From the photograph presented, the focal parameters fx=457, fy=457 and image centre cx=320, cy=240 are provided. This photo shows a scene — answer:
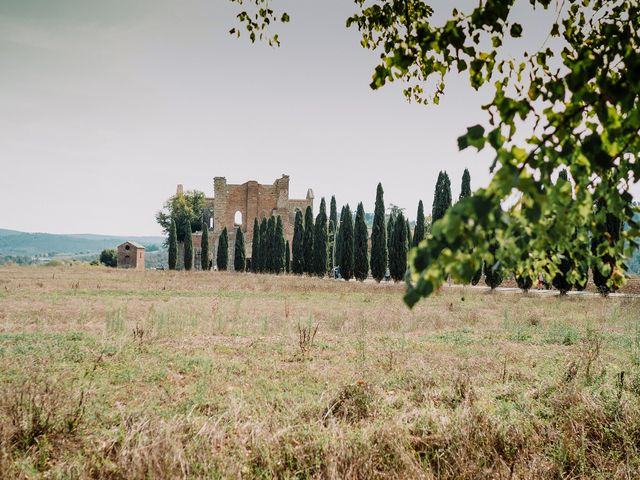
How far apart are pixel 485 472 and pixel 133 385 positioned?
3794 mm

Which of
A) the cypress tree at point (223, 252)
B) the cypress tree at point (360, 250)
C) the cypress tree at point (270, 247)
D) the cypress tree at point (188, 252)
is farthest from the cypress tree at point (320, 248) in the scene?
the cypress tree at point (188, 252)

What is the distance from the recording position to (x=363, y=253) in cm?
3378

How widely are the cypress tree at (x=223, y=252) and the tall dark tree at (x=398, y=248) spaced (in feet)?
60.7

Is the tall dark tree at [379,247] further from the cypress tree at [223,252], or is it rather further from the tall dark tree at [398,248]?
the cypress tree at [223,252]

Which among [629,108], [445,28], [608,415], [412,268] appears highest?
[445,28]

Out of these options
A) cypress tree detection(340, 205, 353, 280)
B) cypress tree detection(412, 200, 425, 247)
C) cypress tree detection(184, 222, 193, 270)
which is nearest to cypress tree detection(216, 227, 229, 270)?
cypress tree detection(184, 222, 193, 270)

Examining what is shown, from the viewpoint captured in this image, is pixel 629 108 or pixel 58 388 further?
pixel 58 388

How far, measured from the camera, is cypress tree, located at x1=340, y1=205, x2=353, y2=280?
34062 mm

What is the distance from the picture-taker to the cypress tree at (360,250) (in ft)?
109

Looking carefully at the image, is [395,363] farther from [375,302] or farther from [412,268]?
[375,302]

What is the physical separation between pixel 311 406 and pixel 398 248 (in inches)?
1133

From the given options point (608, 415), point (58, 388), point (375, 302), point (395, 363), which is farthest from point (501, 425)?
point (375, 302)

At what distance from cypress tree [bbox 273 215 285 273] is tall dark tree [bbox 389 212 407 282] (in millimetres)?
10723

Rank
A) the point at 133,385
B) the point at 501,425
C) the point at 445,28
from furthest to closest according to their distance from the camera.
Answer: the point at 133,385
the point at 501,425
the point at 445,28
